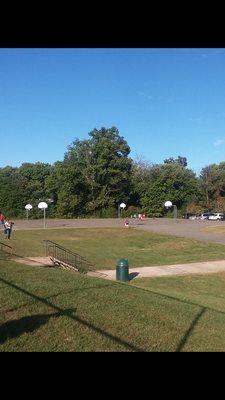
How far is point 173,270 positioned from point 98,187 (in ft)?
184

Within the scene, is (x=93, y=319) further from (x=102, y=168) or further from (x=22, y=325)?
(x=102, y=168)

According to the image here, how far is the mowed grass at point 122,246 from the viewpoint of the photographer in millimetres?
26750

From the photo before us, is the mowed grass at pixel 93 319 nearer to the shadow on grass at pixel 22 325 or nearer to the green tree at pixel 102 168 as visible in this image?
the shadow on grass at pixel 22 325

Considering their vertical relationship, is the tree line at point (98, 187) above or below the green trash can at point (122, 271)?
above

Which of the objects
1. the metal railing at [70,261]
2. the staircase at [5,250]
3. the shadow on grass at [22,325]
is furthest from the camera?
the staircase at [5,250]

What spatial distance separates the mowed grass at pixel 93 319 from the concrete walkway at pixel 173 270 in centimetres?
947

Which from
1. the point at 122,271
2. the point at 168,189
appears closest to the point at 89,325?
→ the point at 122,271

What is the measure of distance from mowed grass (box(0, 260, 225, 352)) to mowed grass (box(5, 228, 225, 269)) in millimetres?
13453

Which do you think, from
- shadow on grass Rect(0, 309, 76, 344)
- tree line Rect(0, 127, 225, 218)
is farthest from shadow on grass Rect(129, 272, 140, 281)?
tree line Rect(0, 127, 225, 218)

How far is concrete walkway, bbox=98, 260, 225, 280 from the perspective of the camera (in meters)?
21.1

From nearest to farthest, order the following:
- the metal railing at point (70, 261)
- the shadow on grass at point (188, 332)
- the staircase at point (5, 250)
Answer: the shadow on grass at point (188, 332) → the metal railing at point (70, 261) → the staircase at point (5, 250)

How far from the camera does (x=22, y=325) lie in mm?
6781

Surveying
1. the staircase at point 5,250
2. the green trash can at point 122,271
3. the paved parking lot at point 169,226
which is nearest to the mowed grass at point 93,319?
the green trash can at point 122,271
